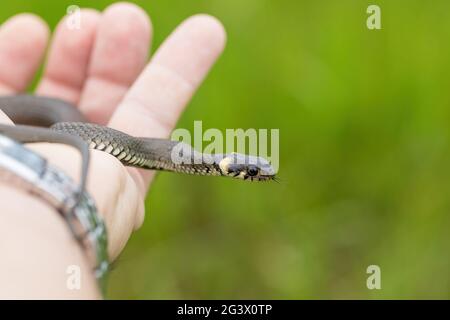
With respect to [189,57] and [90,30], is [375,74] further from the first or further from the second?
[90,30]

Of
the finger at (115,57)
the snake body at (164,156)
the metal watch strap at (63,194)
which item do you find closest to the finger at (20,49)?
the finger at (115,57)

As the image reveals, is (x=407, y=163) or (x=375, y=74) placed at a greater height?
(x=375, y=74)

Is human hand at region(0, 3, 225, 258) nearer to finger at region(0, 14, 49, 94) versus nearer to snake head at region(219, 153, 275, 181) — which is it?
finger at region(0, 14, 49, 94)

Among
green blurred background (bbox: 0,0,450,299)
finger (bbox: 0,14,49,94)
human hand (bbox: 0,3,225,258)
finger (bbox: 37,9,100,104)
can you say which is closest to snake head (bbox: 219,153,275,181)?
human hand (bbox: 0,3,225,258)

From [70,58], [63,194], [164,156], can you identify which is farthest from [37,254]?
[70,58]
